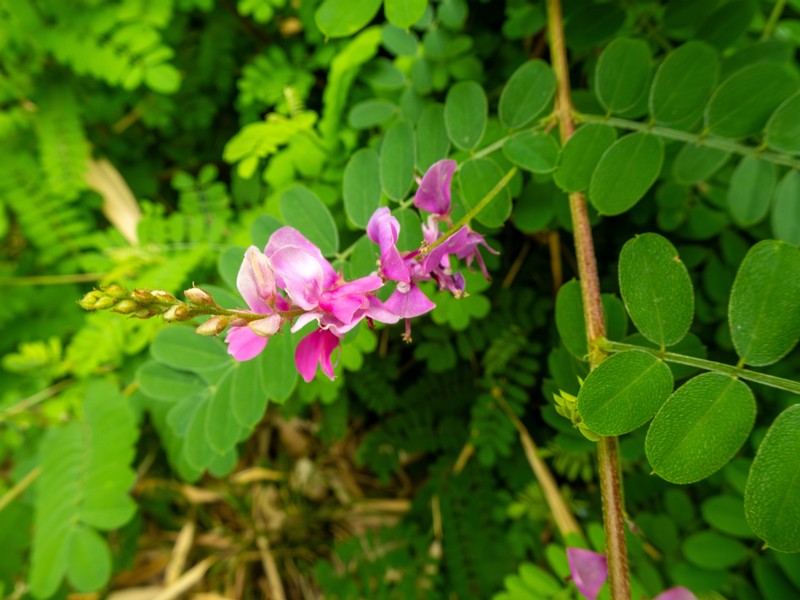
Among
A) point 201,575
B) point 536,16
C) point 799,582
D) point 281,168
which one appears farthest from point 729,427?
point 201,575

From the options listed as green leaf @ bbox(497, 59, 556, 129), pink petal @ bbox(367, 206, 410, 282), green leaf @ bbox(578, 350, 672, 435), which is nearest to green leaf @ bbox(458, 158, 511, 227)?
green leaf @ bbox(497, 59, 556, 129)

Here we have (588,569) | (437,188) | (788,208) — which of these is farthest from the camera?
(788,208)

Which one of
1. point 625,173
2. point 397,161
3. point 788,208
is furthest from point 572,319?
point 788,208

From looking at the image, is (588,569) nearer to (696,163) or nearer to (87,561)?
(696,163)

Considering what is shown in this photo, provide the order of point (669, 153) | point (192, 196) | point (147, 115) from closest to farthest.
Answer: point (669, 153) < point (192, 196) < point (147, 115)

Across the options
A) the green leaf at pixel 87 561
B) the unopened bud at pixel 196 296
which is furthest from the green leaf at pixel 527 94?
the green leaf at pixel 87 561

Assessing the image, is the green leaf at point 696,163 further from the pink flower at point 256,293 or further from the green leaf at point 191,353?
the green leaf at point 191,353

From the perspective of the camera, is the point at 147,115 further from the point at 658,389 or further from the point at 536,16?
the point at 658,389
